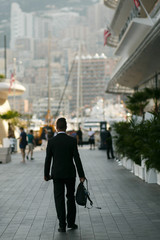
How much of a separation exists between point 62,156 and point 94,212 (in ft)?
7.12

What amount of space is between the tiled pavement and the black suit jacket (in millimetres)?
926

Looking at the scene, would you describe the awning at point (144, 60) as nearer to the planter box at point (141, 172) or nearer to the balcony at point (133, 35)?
the balcony at point (133, 35)

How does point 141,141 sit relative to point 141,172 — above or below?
above

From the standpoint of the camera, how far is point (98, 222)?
27.4 feet

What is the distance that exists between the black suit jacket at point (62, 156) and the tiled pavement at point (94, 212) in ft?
3.04

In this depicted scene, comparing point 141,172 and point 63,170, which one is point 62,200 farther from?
point 141,172

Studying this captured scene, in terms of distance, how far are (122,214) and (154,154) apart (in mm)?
2477

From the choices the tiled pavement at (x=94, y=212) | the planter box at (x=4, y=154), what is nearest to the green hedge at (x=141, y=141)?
the tiled pavement at (x=94, y=212)

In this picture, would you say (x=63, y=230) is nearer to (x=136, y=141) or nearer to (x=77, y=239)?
(x=77, y=239)

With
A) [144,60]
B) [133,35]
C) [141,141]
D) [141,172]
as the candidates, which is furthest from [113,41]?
[141,141]

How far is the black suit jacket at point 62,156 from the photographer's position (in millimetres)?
7625

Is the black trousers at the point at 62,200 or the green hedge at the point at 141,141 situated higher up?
the green hedge at the point at 141,141

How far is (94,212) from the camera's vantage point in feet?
30.9

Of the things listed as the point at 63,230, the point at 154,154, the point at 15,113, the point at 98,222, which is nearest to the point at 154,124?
the point at 154,154
